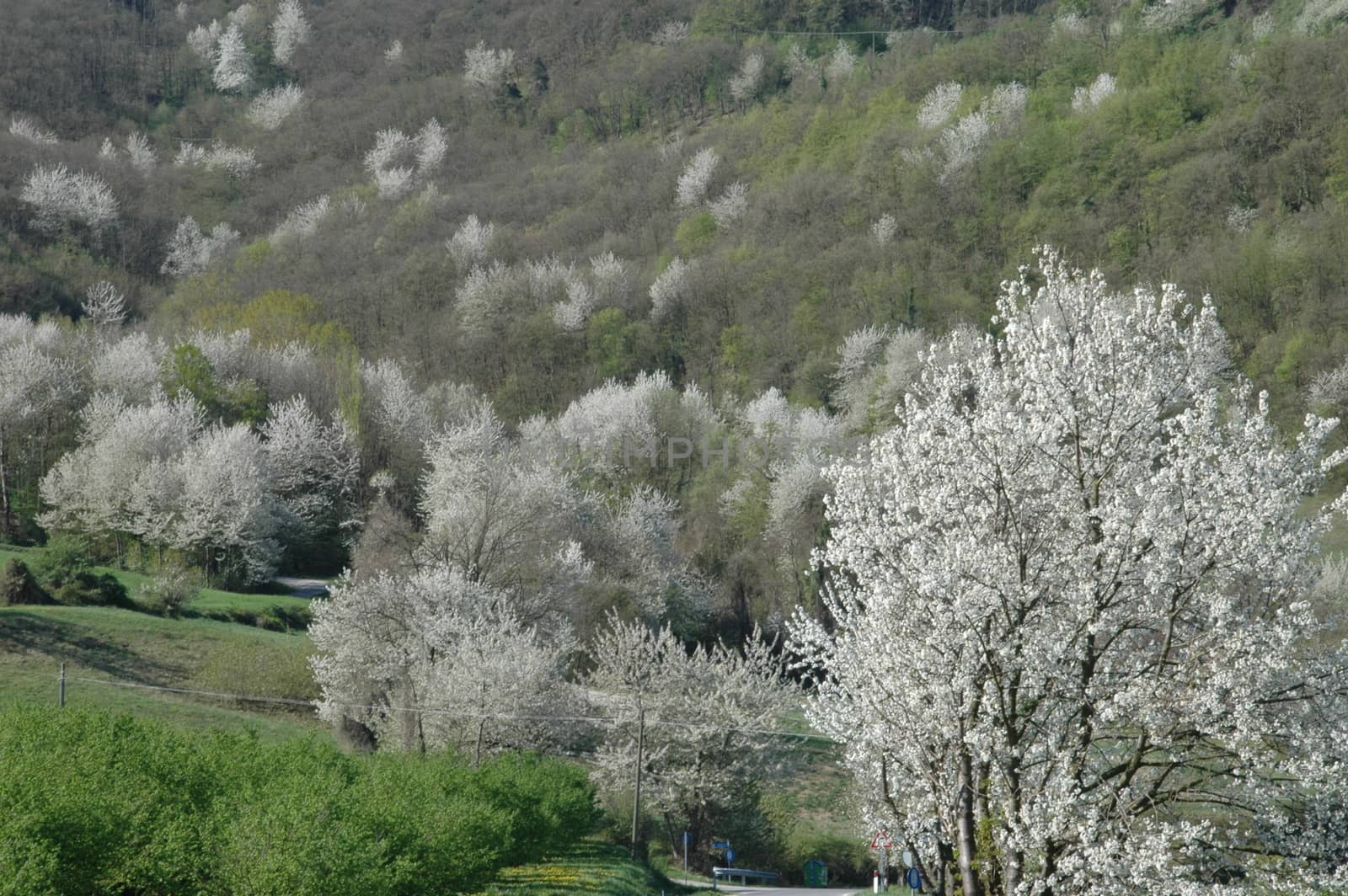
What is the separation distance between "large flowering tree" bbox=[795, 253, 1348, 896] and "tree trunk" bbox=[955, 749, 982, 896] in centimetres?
4

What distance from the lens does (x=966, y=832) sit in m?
11.3

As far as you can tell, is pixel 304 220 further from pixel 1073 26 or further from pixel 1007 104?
pixel 1073 26

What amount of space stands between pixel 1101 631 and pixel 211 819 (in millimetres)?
8366

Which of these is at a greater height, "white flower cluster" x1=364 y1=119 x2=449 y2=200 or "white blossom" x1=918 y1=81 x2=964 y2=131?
"white flower cluster" x1=364 y1=119 x2=449 y2=200

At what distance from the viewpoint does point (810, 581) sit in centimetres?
5184

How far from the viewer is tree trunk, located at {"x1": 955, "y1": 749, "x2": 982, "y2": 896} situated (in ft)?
36.7

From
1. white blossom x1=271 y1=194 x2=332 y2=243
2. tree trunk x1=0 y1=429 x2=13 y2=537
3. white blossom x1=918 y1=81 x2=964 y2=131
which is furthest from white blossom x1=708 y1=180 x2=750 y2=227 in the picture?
tree trunk x1=0 y1=429 x2=13 y2=537

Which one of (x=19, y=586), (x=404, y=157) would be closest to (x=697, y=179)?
(x=404, y=157)

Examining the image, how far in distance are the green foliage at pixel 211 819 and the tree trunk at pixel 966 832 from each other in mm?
5509

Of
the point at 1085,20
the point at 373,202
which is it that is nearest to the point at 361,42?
the point at 373,202

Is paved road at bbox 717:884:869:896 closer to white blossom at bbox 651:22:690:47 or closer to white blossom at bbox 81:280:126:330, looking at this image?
white blossom at bbox 81:280:126:330

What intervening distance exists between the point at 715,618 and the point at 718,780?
19.2 meters

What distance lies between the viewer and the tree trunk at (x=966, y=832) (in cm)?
1119

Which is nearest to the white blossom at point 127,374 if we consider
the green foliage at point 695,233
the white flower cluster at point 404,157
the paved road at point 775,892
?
the paved road at point 775,892
